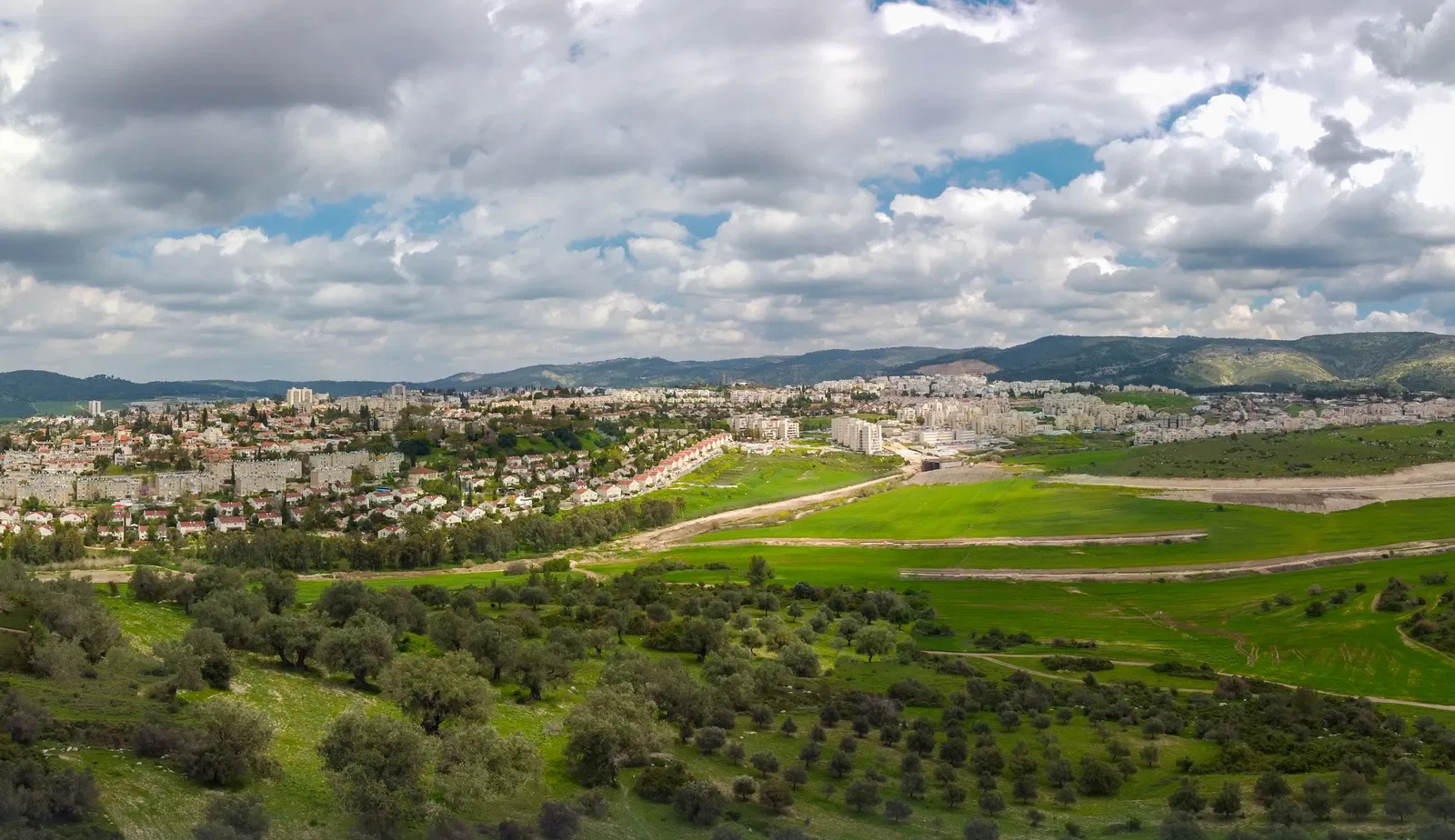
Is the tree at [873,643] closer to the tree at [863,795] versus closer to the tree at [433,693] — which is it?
the tree at [863,795]

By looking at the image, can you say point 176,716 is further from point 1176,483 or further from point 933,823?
point 1176,483

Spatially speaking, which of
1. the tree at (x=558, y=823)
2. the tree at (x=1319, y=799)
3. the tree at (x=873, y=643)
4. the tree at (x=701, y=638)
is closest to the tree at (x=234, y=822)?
the tree at (x=558, y=823)

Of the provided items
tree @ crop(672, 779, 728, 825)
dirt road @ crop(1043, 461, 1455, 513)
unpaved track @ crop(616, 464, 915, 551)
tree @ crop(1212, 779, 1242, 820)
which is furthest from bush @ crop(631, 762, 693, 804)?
dirt road @ crop(1043, 461, 1455, 513)

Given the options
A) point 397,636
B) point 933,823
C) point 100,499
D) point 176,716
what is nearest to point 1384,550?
point 933,823

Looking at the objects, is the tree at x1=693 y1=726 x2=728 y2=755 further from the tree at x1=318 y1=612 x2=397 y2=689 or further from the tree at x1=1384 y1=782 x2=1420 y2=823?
the tree at x1=1384 y1=782 x2=1420 y2=823

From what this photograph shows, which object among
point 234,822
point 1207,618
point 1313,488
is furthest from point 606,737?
point 1313,488

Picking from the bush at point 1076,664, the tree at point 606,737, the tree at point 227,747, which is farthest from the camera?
the bush at point 1076,664
